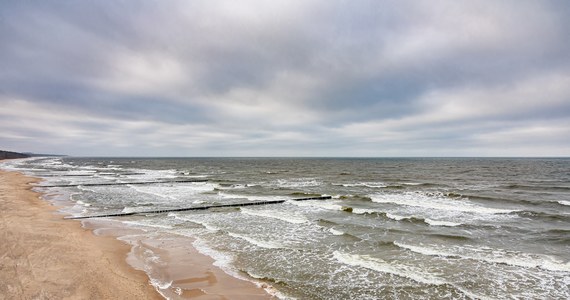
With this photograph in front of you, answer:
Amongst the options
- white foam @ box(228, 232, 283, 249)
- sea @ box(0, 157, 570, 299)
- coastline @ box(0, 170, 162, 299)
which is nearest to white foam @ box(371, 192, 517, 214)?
sea @ box(0, 157, 570, 299)

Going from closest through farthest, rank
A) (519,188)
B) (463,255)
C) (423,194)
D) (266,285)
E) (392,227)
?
(266,285) → (463,255) → (392,227) → (423,194) → (519,188)

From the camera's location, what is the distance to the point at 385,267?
442 inches

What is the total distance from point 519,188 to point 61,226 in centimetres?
4150

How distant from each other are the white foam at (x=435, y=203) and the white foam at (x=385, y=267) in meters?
13.5

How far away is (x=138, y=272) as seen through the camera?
1061cm

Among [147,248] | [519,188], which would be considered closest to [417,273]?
[147,248]

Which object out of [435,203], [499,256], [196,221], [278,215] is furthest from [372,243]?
[435,203]

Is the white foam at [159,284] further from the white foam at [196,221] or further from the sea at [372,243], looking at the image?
the white foam at [196,221]

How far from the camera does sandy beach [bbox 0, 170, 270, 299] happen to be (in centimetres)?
845

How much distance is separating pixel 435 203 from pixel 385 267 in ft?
54.4

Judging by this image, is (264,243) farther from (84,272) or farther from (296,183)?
(296,183)

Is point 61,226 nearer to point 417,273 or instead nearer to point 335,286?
point 335,286

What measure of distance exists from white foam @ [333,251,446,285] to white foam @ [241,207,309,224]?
271 inches

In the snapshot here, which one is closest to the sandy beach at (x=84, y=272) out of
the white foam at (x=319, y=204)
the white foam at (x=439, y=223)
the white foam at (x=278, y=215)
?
the white foam at (x=278, y=215)
